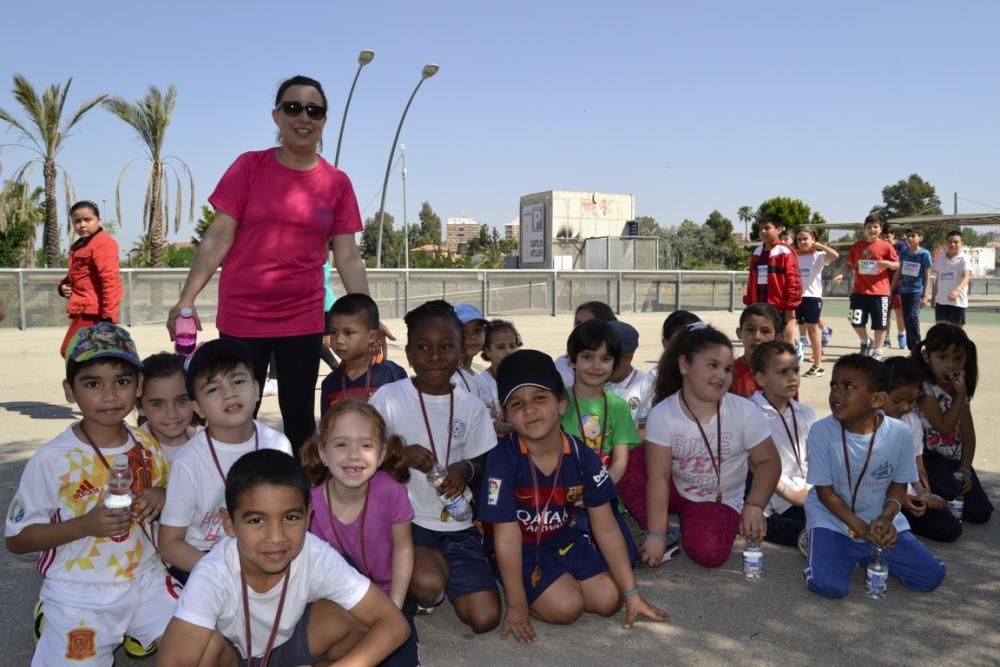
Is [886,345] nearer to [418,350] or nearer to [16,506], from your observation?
[418,350]

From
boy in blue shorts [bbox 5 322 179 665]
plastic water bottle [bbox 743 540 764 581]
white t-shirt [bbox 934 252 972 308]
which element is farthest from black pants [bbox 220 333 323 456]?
white t-shirt [bbox 934 252 972 308]

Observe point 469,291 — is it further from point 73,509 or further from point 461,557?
point 73,509

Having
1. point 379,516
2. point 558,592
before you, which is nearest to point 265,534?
point 379,516

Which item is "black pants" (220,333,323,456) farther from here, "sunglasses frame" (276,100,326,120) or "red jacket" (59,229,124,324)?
"red jacket" (59,229,124,324)

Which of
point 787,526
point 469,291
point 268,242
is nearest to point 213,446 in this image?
point 268,242

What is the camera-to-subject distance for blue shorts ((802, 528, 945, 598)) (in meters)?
3.57

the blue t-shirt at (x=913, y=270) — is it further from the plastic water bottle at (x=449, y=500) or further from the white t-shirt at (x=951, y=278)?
the plastic water bottle at (x=449, y=500)

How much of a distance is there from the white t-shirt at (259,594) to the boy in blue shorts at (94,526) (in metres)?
0.51

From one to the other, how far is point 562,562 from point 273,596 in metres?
1.37

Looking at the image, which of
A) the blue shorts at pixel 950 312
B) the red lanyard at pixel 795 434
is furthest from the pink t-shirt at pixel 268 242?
the blue shorts at pixel 950 312

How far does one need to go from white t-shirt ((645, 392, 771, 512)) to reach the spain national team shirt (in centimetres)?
242

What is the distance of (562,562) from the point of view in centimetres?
347

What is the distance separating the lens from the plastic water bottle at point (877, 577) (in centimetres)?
359

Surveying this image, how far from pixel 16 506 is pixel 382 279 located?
15690mm
